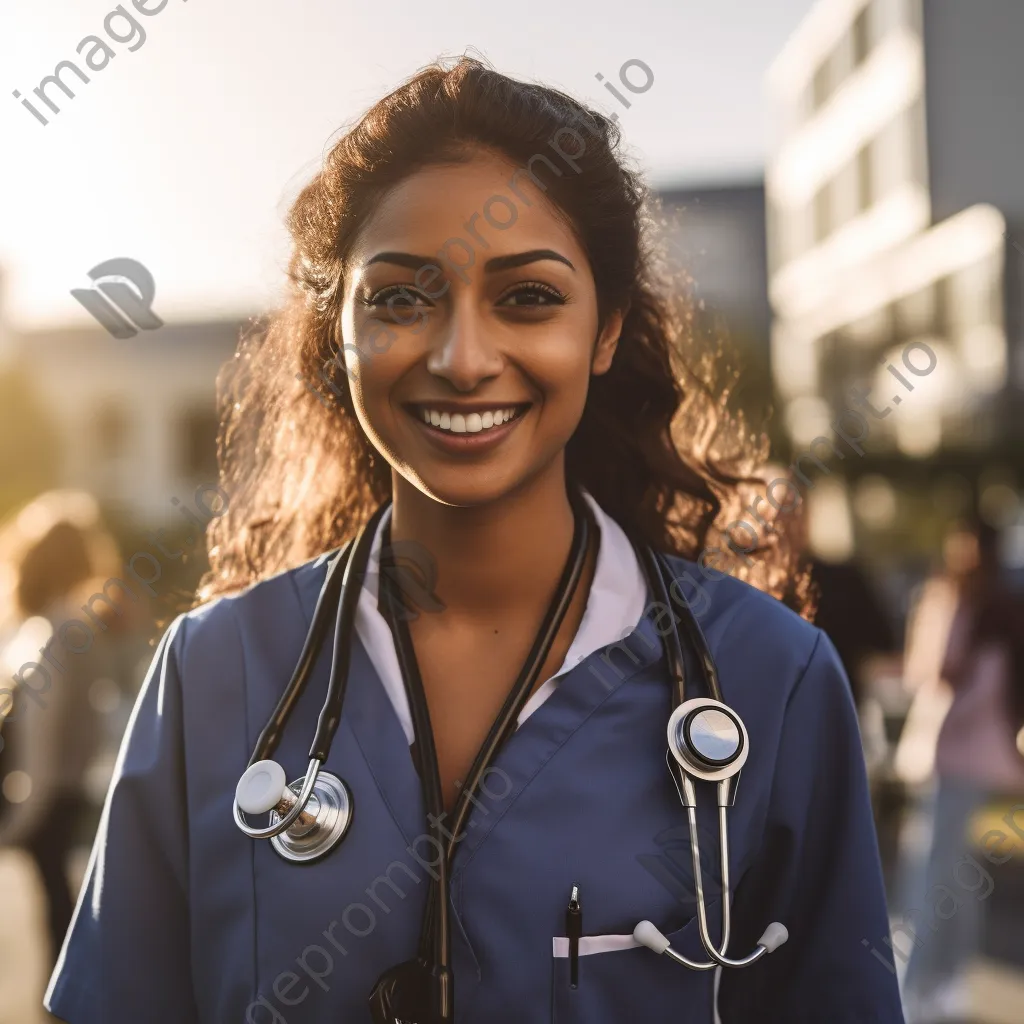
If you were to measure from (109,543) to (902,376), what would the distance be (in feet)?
8.90

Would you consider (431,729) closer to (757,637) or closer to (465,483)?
(465,483)

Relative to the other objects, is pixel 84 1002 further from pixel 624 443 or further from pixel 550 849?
pixel 624 443

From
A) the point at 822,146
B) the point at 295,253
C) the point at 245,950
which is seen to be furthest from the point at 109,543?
the point at 822,146

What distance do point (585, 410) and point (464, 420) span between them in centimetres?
39

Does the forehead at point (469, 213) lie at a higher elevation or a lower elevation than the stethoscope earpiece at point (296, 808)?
higher

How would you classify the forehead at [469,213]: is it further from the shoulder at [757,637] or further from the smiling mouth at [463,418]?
the shoulder at [757,637]

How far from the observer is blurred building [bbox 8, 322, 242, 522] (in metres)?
18.4

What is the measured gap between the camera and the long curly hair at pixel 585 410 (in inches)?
50.7

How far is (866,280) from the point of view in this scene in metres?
23.0

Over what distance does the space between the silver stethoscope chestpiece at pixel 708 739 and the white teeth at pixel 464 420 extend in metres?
0.39

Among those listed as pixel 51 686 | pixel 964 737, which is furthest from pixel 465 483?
pixel 964 737

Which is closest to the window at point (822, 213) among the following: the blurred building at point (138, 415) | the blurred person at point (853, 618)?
the blurred building at point (138, 415)

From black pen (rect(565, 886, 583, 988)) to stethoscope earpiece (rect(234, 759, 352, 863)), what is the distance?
0.27 metres

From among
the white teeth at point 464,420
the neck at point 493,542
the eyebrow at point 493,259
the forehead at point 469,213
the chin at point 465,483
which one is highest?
the forehead at point 469,213
